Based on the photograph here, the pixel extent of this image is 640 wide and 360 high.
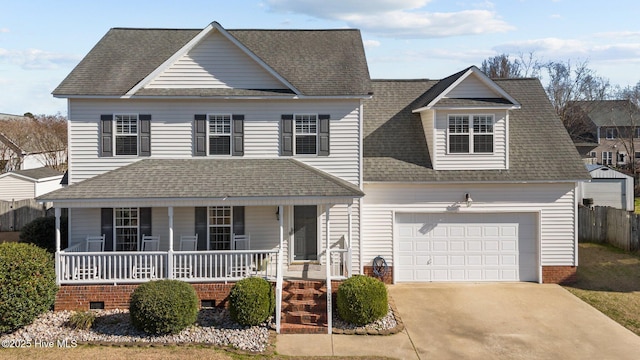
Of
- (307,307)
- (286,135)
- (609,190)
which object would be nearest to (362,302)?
(307,307)

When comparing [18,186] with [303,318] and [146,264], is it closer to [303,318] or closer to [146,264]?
[146,264]

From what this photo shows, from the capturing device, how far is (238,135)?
15.9 meters

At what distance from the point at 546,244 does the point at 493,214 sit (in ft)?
6.73

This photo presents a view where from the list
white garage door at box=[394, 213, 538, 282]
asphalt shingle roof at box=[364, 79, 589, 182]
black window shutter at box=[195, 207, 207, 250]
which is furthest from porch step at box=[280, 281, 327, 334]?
asphalt shingle roof at box=[364, 79, 589, 182]

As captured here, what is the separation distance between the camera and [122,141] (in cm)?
1573

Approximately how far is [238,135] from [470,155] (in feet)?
25.3

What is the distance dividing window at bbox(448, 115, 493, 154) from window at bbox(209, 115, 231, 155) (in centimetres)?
736

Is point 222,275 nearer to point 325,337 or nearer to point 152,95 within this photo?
point 325,337

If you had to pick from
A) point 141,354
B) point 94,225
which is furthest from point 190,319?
point 94,225

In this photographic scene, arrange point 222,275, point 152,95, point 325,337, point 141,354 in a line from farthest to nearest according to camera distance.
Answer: point 152,95 < point 222,275 < point 325,337 < point 141,354

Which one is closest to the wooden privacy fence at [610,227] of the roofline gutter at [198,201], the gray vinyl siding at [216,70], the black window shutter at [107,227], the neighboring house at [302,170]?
the neighboring house at [302,170]

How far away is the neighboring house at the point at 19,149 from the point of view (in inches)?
1874

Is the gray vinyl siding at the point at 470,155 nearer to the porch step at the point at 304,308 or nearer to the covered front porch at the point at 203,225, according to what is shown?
the covered front porch at the point at 203,225

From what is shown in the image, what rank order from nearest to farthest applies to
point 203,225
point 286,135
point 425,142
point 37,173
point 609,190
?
point 203,225
point 286,135
point 425,142
point 609,190
point 37,173
